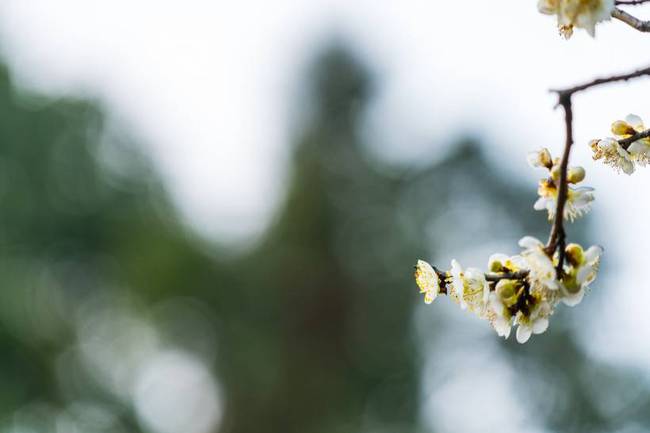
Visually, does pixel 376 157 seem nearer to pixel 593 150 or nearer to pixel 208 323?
pixel 208 323

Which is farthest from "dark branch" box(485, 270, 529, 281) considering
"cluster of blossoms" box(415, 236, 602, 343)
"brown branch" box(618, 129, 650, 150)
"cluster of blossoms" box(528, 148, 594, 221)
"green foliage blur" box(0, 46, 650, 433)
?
"green foliage blur" box(0, 46, 650, 433)

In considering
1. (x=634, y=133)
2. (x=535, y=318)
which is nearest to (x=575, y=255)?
(x=535, y=318)

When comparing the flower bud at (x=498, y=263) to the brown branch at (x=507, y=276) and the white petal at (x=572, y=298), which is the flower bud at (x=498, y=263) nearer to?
the brown branch at (x=507, y=276)

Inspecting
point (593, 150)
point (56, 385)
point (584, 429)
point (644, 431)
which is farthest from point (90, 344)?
point (593, 150)

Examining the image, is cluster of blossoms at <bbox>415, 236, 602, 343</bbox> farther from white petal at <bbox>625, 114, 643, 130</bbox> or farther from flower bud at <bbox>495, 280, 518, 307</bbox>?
white petal at <bbox>625, 114, 643, 130</bbox>

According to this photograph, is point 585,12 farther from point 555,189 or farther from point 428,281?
point 428,281
